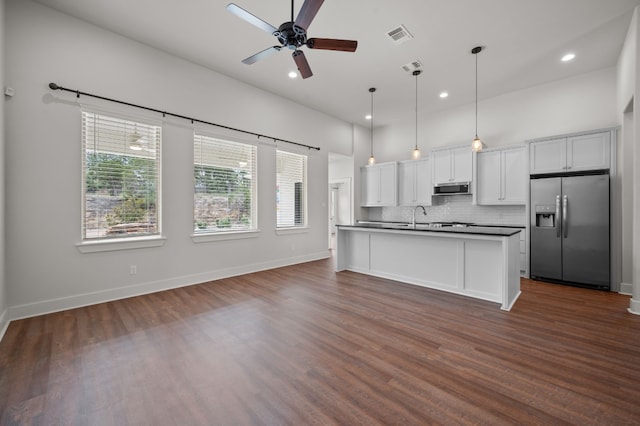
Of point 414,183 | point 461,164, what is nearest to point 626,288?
point 461,164

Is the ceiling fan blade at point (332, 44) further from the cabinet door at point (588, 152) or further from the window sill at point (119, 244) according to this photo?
the cabinet door at point (588, 152)

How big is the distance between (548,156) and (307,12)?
4650mm

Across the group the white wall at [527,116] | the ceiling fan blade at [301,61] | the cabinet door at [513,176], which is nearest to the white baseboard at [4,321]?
the ceiling fan blade at [301,61]

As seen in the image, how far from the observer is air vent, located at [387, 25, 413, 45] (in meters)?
3.56

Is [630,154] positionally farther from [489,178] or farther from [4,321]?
[4,321]

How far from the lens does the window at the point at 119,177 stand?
11.5 feet

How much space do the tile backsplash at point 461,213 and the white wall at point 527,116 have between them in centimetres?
133

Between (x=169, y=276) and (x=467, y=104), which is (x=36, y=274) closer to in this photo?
(x=169, y=276)

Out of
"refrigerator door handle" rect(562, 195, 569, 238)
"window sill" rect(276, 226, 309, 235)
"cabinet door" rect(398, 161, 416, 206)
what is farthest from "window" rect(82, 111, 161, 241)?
"refrigerator door handle" rect(562, 195, 569, 238)

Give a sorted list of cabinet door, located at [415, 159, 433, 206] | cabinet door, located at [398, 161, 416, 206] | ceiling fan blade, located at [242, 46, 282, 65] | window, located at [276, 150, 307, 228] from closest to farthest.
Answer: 1. ceiling fan blade, located at [242, 46, 282, 65]
2. window, located at [276, 150, 307, 228]
3. cabinet door, located at [415, 159, 433, 206]
4. cabinet door, located at [398, 161, 416, 206]

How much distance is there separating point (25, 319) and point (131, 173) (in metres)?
2.01

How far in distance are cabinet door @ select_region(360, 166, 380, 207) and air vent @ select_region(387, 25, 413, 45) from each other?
12.5 feet

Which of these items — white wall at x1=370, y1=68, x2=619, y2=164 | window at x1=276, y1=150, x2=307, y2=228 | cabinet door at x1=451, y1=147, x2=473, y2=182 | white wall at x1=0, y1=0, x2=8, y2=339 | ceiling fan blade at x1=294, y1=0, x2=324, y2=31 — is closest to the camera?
ceiling fan blade at x1=294, y1=0, x2=324, y2=31

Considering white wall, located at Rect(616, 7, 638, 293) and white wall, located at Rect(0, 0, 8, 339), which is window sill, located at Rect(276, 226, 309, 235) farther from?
white wall, located at Rect(616, 7, 638, 293)
